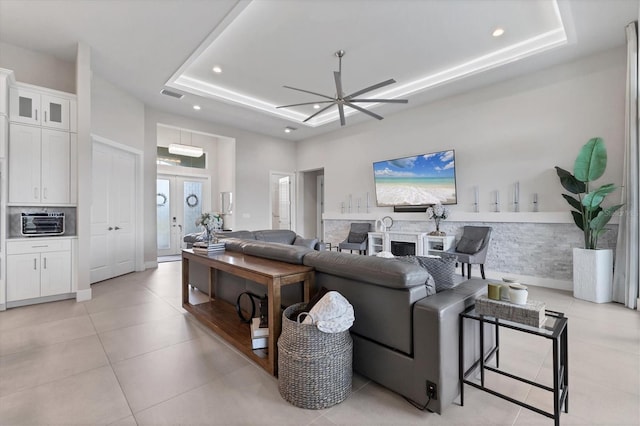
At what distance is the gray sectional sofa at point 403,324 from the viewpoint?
60.3 inches

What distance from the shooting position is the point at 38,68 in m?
3.91

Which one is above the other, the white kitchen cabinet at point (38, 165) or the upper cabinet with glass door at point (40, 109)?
the upper cabinet with glass door at point (40, 109)

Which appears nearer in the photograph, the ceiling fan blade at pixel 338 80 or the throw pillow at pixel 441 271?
the throw pillow at pixel 441 271

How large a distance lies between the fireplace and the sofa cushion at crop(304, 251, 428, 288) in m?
3.87

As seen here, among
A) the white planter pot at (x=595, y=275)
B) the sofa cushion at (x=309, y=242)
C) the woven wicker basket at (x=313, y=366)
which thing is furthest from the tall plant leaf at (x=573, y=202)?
the woven wicker basket at (x=313, y=366)

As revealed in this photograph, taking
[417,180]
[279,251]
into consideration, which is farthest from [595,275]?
[279,251]

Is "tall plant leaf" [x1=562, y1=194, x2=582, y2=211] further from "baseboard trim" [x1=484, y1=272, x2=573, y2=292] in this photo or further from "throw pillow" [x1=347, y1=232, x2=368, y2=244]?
"throw pillow" [x1=347, y1=232, x2=368, y2=244]

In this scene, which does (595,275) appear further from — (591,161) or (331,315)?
(331,315)

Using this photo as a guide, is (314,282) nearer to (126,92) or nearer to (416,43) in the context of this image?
(416,43)

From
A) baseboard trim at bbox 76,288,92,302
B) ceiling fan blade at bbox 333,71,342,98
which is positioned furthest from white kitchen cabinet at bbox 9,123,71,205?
ceiling fan blade at bbox 333,71,342,98

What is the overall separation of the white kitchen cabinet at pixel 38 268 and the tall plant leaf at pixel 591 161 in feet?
22.3

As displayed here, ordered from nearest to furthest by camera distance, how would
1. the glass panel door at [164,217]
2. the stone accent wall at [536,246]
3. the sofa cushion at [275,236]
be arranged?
the stone accent wall at [536,246] < the sofa cushion at [275,236] < the glass panel door at [164,217]

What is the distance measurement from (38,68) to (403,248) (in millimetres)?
A: 6456

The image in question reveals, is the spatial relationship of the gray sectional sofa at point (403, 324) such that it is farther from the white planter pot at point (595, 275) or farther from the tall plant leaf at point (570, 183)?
the tall plant leaf at point (570, 183)
